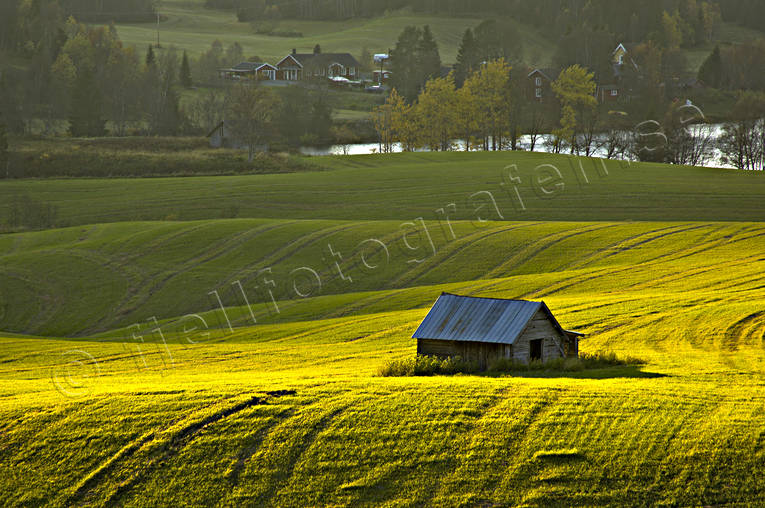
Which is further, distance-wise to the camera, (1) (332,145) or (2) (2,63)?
(2) (2,63)

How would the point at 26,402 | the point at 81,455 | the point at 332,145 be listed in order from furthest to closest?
the point at 332,145, the point at 26,402, the point at 81,455

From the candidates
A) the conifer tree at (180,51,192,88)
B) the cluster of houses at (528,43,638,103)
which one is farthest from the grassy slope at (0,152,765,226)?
the conifer tree at (180,51,192,88)

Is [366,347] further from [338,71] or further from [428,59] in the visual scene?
[338,71]

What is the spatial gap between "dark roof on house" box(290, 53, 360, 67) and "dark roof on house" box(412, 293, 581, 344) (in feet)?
536

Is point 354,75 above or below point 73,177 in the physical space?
above

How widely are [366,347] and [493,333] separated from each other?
825 centimetres

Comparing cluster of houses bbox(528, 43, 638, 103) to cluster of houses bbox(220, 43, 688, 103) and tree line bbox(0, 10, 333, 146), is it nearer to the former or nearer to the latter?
cluster of houses bbox(220, 43, 688, 103)

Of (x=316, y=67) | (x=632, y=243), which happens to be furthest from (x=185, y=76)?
(x=632, y=243)

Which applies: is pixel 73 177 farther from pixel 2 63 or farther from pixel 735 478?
pixel 735 478

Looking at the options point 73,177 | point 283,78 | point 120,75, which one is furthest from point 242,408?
point 283,78

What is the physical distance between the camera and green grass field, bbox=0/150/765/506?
58.5 ft

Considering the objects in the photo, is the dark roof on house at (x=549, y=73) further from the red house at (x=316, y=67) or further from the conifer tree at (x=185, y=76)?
the conifer tree at (x=185, y=76)

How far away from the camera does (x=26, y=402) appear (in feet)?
72.5

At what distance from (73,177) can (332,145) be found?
4708 centimetres
